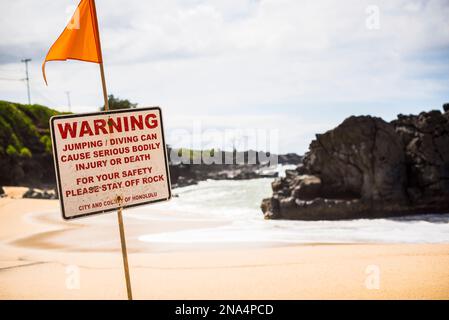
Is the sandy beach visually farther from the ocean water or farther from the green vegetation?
the green vegetation

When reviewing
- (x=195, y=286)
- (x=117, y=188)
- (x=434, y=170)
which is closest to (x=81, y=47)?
(x=117, y=188)

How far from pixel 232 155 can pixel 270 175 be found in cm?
2800

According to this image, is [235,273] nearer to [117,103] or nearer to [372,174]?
[372,174]

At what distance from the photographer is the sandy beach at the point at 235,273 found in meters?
5.87

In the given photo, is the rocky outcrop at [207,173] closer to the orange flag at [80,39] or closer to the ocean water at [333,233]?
the ocean water at [333,233]

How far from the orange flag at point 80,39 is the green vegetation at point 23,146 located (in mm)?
53200

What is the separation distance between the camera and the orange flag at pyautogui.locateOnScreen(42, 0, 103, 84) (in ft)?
13.5

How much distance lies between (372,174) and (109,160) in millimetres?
18542

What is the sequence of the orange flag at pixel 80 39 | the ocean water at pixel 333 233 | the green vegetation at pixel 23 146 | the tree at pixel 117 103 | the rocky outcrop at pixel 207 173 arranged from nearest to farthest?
the orange flag at pixel 80 39 < the ocean water at pixel 333 233 < the green vegetation at pixel 23 146 < the tree at pixel 117 103 < the rocky outcrop at pixel 207 173

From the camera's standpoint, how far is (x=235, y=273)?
7062mm

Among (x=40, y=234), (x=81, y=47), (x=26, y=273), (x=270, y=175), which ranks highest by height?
(x=81, y=47)

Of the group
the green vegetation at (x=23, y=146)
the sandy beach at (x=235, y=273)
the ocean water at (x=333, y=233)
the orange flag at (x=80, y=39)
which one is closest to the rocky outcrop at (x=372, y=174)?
the ocean water at (x=333, y=233)
